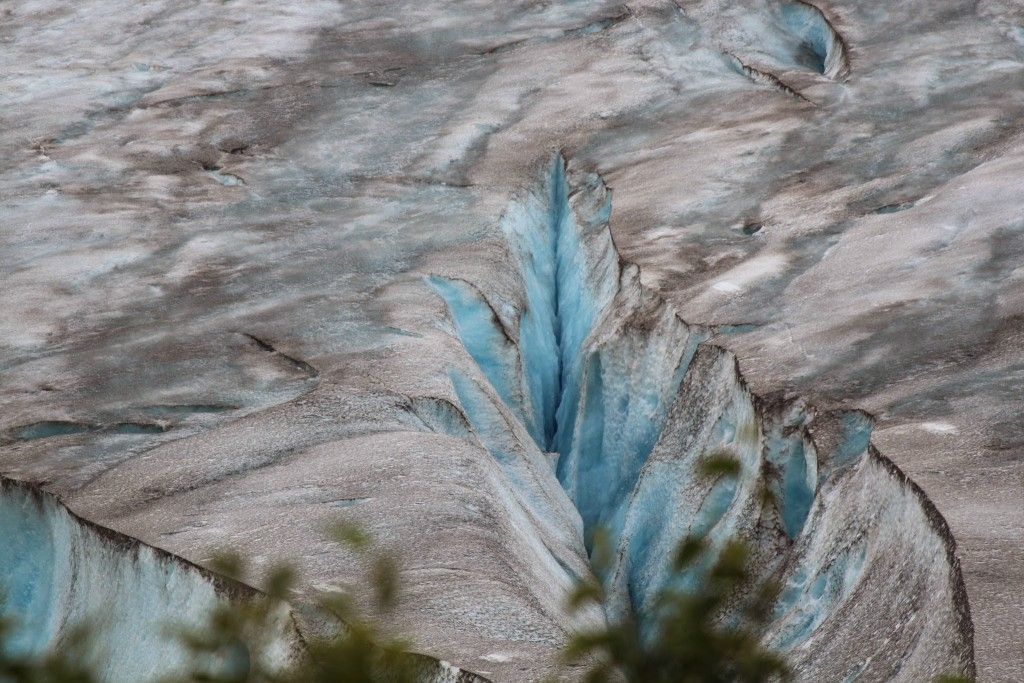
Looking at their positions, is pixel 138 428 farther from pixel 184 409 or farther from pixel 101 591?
pixel 101 591

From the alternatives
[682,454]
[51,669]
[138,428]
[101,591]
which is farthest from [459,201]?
[51,669]

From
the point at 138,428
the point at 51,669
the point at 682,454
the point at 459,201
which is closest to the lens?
the point at 51,669

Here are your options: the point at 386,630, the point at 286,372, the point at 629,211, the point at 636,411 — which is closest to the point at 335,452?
the point at 286,372

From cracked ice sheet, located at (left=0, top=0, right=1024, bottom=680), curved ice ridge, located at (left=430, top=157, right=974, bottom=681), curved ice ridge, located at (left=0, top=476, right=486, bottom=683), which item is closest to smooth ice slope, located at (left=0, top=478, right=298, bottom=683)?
curved ice ridge, located at (left=0, top=476, right=486, bottom=683)

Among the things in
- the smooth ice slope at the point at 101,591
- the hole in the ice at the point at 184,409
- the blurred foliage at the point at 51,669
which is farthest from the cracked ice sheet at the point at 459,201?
the blurred foliage at the point at 51,669

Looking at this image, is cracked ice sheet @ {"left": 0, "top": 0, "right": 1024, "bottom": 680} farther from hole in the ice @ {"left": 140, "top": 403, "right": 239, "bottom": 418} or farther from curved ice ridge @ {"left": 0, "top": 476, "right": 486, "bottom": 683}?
curved ice ridge @ {"left": 0, "top": 476, "right": 486, "bottom": 683}

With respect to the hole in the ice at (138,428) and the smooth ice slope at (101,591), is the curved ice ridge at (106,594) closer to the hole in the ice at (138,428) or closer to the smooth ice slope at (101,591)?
the smooth ice slope at (101,591)

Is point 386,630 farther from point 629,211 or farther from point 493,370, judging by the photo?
point 629,211
